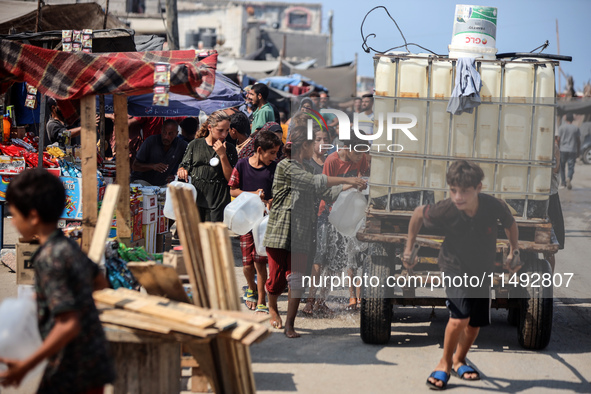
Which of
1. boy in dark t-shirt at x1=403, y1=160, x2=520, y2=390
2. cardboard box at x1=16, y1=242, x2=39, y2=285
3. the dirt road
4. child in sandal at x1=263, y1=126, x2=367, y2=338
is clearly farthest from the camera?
child in sandal at x1=263, y1=126, x2=367, y2=338

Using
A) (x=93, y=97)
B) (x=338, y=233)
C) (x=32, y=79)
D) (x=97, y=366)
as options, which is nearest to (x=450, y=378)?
(x=338, y=233)

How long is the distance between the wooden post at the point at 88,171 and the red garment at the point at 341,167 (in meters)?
1.99

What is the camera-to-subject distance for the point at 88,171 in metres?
5.57

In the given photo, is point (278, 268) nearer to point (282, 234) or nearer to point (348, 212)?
point (282, 234)

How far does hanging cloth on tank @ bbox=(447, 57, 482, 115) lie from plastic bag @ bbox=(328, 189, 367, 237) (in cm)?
108

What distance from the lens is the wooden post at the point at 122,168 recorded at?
624 centimetres

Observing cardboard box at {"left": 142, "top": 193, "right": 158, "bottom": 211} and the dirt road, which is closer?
the dirt road

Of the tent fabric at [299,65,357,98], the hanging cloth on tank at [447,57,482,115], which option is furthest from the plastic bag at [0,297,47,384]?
the tent fabric at [299,65,357,98]

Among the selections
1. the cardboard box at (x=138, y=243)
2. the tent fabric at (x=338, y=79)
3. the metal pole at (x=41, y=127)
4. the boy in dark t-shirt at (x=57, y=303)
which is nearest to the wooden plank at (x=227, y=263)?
the boy in dark t-shirt at (x=57, y=303)

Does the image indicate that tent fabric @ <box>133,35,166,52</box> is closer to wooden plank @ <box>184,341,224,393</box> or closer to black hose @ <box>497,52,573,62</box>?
black hose @ <box>497,52,573,62</box>

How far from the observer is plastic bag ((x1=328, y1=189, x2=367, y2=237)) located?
570 centimetres

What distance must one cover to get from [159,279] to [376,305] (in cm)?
227

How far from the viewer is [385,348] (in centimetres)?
576

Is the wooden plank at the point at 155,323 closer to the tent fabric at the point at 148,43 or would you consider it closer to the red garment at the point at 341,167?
the red garment at the point at 341,167
